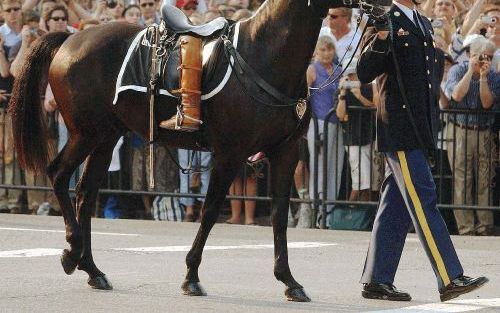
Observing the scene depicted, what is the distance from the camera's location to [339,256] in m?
12.8

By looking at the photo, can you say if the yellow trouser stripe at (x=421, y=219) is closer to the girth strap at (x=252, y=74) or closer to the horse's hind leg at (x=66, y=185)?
the girth strap at (x=252, y=74)

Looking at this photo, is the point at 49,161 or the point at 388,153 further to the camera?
the point at 49,161

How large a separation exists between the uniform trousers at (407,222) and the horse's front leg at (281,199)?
55 centimetres

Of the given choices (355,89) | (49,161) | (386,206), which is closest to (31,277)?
(49,161)

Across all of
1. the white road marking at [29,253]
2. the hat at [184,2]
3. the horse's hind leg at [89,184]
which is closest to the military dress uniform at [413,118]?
the horse's hind leg at [89,184]

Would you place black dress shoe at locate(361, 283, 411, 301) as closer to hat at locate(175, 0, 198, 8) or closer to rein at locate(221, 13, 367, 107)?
rein at locate(221, 13, 367, 107)

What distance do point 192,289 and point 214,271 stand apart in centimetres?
160

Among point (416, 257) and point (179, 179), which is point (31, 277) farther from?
point (179, 179)

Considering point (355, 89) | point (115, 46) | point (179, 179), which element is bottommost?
point (179, 179)

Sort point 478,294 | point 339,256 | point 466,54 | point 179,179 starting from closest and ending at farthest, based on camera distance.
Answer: point 478,294 < point 339,256 < point 466,54 < point 179,179

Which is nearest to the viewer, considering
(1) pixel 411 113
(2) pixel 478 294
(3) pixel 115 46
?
(1) pixel 411 113

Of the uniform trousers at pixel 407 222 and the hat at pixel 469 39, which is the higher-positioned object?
the hat at pixel 469 39

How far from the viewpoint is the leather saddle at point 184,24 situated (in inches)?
389

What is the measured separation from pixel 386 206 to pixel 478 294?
0.94m
